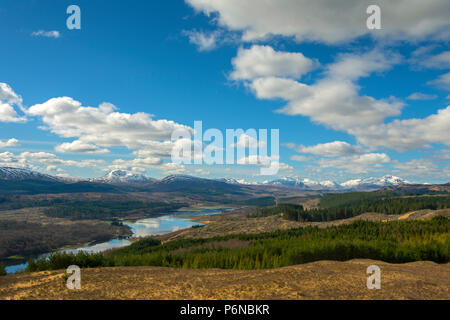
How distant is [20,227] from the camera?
16812 centimetres

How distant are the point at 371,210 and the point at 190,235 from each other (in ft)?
402

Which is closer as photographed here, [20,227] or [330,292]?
[330,292]

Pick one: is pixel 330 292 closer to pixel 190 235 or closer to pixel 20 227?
pixel 190 235

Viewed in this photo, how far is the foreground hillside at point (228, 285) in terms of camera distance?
10.0 meters

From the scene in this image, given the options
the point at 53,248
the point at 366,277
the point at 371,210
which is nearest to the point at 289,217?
the point at 371,210

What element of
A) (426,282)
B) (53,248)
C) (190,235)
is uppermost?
(426,282)

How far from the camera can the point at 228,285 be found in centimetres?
1091

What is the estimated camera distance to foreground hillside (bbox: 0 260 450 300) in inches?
394

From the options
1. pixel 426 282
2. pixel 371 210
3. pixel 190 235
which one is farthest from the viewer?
pixel 371 210

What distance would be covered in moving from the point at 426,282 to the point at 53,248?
15451cm
